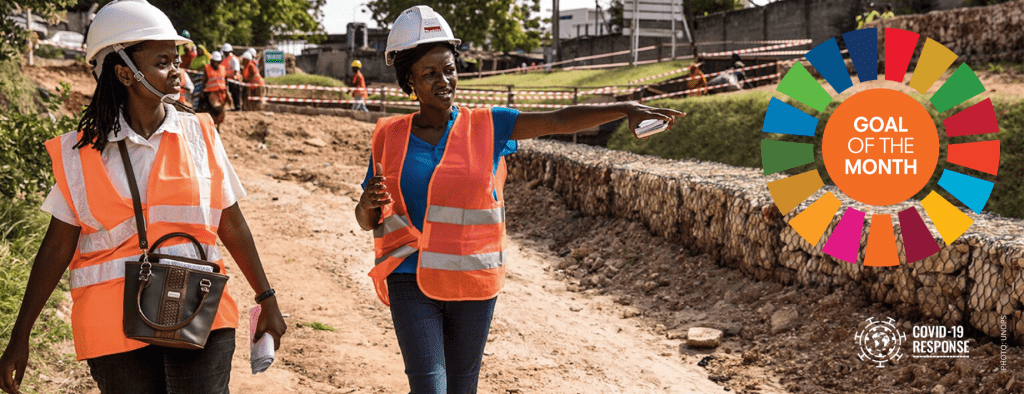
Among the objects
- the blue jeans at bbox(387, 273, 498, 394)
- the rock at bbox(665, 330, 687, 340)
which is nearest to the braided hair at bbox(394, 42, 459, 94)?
the blue jeans at bbox(387, 273, 498, 394)

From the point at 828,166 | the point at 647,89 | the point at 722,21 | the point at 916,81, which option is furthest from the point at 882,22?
the point at 722,21

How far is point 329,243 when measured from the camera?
9.54 m

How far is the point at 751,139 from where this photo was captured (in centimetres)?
1294

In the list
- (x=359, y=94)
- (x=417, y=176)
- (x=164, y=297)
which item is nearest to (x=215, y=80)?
(x=359, y=94)

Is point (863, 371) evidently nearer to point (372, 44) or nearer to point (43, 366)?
point (43, 366)

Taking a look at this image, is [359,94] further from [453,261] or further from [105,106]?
[105,106]

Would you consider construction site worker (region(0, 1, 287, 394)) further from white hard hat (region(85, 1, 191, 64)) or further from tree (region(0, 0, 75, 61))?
tree (region(0, 0, 75, 61))

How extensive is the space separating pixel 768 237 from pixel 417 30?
15.5 feet

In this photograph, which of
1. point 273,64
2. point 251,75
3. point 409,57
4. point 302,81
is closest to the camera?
point 409,57

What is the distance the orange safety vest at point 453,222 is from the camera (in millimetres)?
3012

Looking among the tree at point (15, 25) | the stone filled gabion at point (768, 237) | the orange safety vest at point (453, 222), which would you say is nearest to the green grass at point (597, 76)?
the stone filled gabion at point (768, 237)

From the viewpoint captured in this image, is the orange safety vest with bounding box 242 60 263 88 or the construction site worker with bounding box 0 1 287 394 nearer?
the construction site worker with bounding box 0 1 287 394

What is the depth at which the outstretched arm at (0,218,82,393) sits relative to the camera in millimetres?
2484

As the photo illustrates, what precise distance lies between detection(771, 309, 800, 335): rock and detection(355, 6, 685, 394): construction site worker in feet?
11.8
